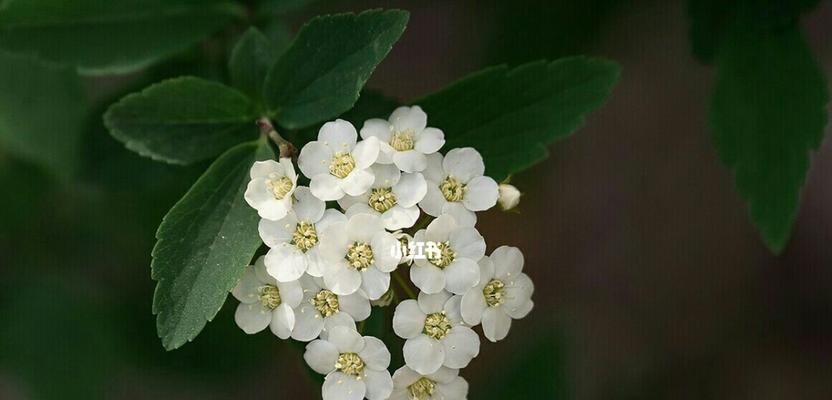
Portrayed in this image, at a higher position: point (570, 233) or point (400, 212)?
point (400, 212)

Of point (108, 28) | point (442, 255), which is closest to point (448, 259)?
point (442, 255)

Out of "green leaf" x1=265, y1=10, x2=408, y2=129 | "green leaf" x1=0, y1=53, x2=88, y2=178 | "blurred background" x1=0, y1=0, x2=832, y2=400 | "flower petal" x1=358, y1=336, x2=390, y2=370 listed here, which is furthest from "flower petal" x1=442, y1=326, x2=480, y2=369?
"blurred background" x1=0, y1=0, x2=832, y2=400

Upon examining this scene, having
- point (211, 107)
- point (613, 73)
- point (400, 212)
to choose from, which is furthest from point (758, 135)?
point (211, 107)

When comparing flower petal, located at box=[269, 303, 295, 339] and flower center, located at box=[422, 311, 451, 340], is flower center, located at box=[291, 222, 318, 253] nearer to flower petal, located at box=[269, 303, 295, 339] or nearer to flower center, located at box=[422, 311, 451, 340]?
flower petal, located at box=[269, 303, 295, 339]

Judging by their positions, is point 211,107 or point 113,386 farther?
point 113,386

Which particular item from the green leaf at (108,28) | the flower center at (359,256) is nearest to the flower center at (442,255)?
the flower center at (359,256)

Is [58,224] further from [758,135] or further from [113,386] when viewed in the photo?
[758,135]
